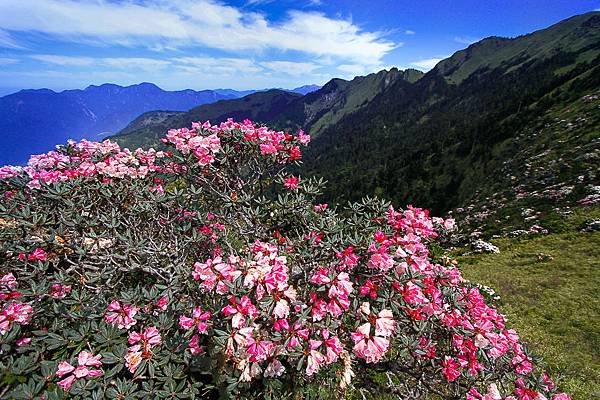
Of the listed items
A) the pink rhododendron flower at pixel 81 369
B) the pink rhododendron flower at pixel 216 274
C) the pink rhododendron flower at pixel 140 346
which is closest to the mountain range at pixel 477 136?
the pink rhododendron flower at pixel 216 274

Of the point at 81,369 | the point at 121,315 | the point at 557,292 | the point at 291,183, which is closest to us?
the point at 81,369

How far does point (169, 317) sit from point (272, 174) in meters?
3.19

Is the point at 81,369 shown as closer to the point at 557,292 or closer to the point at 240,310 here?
the point at 240,310

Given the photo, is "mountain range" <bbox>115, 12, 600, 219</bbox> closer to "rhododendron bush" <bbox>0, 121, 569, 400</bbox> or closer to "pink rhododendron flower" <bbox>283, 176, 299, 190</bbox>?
"pink rhododendron flower" <bbox>283, 176, 299, 190</bbox>

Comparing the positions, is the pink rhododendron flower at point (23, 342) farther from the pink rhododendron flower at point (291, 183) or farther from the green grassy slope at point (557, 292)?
the green grassy slope at point (557, 292)

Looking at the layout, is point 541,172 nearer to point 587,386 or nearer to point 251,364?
point 587,386

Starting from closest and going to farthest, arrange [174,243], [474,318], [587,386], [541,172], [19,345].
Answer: [19,345]
[474,318]
[174,243]
[587,386]
[541,172]

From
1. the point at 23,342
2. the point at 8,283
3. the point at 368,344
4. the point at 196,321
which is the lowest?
the point at 23,342

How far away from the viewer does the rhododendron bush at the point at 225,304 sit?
3014 mm

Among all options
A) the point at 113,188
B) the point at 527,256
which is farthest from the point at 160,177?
the point at 527,256

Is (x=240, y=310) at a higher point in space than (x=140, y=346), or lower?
higher

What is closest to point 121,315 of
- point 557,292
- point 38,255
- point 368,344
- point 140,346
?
point 140,346

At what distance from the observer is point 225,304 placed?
125 inches

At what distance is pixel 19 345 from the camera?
3264mm
